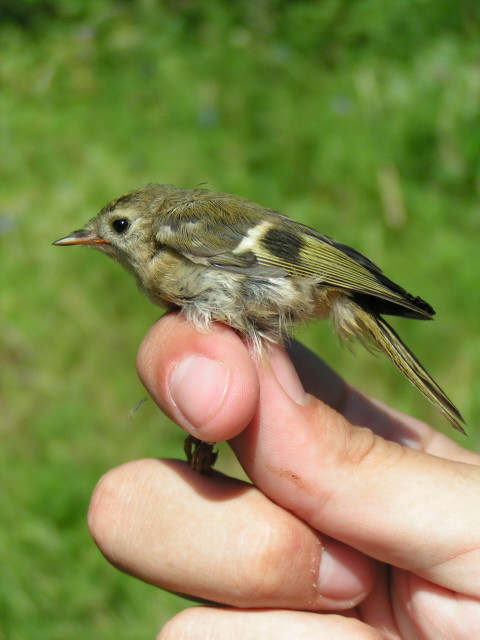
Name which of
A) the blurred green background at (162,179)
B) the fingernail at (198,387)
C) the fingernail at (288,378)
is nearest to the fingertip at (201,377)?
the fingernail at (198,387)

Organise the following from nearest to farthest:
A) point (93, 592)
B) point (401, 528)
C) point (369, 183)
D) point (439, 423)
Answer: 1. point (401, 528)
2. point (93, 592)
3. point (439, 423)
4. point (369, 183)

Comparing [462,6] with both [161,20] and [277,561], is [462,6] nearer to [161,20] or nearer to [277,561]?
[161,20]

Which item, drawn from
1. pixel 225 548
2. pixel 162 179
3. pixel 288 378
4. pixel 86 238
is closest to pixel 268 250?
pixel 288 378

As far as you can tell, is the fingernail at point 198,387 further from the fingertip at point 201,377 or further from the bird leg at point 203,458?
the bird leg at point 203,458

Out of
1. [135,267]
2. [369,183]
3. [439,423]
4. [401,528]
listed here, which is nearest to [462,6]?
[369,183]

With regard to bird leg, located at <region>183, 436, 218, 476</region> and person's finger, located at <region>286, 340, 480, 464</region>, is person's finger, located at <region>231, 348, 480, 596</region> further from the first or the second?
person's finger, located at <region>286, 340, 480, 464</region>

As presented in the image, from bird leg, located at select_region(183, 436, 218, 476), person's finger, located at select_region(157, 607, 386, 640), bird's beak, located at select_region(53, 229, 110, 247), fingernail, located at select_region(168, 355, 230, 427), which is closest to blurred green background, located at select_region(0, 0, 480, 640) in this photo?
person's finger, located at select_region(157, 607, 386, 640)
